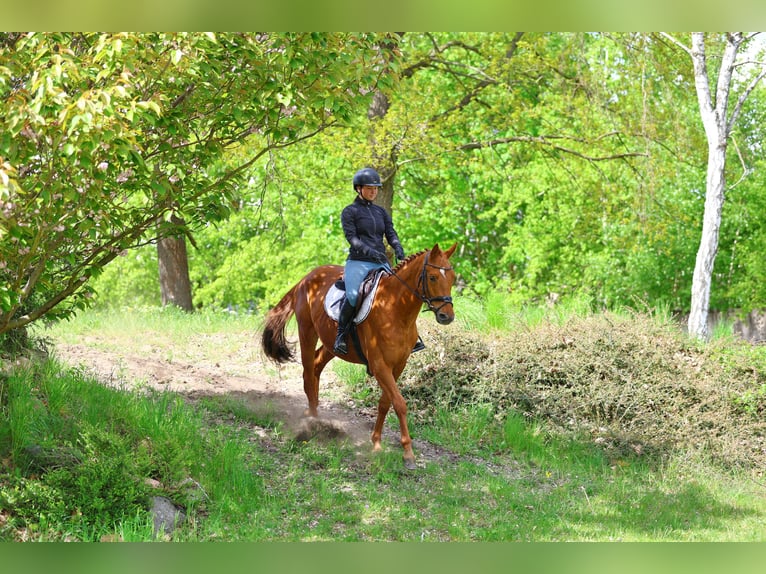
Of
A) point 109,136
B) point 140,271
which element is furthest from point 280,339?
point 140,271

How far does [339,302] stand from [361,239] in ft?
2.38

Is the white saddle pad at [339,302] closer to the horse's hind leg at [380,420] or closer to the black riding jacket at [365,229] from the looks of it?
the black riding jacket at [365,229]

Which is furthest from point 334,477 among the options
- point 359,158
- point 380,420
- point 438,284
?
point 359,158

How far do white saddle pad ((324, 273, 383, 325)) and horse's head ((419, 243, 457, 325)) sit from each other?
0.73m

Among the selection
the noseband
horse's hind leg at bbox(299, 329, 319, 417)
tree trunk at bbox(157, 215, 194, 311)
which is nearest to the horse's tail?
horse's hind leg at bbox(299, 329, 319, 417)

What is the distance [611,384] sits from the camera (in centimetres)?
1065

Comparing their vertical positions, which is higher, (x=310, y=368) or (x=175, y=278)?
(x=175, y=278)

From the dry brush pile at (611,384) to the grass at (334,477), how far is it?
0.26 ft

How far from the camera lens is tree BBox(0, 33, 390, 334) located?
6020 millimetres

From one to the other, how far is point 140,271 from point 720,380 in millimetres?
22600

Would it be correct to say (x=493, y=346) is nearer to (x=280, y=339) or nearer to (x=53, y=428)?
(x=280, y=339)

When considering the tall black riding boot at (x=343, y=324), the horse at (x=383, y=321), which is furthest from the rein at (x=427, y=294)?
the tall black riding boot at (x=343, y=324)

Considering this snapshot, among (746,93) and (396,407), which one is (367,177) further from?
(746,93)

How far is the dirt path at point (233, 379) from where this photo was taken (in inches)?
392
